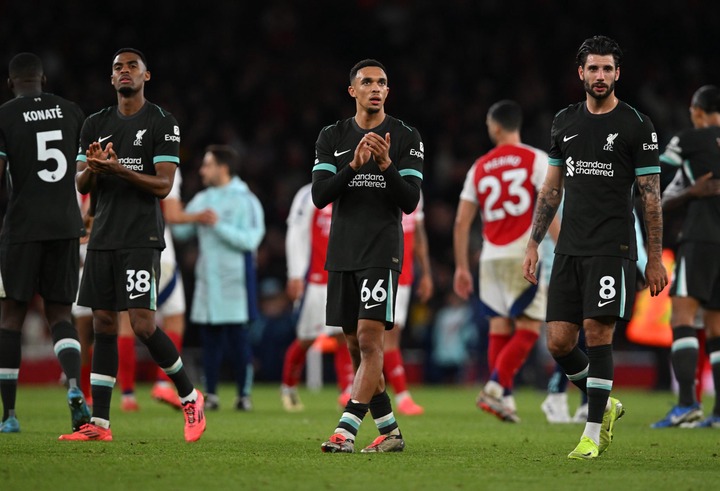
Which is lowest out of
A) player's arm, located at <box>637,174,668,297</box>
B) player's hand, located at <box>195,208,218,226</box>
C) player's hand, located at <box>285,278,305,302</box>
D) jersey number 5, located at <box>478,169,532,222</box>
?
player's hand, located at <box>285,278,305,302</box>

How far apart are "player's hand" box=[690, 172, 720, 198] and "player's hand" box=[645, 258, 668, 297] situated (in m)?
2.94

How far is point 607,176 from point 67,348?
12.8ft

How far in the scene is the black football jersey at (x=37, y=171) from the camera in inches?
324

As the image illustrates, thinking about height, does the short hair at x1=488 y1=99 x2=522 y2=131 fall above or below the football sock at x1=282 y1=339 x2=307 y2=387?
above

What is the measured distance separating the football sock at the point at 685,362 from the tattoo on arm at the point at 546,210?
2.91m

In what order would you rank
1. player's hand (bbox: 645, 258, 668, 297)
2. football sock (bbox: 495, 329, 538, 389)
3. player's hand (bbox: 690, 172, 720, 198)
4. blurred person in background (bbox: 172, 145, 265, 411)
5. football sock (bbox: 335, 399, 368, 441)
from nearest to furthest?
player's hand (bbox: 645, 258, 668, 297) → football sock (bbox: 335, 399, 368, 441) → player's hand (bbox: 690, 172, 720, 198) → football sock (bbox: 495, 329, 538, 389) → blurred person in background (bbox: 172, 145, 265, 411)

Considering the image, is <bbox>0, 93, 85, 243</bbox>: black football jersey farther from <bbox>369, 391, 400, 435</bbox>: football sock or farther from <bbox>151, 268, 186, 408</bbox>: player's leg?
<bbox>151, 268, 186, 408</bbox>: player's leg

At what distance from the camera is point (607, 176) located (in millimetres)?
7027

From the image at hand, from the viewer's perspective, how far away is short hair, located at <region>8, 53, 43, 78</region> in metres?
8.42

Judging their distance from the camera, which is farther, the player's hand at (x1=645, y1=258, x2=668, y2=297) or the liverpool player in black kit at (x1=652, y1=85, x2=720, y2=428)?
the liverpool player in black kit at (x1=652, y1=85, x2=720, y2=428)

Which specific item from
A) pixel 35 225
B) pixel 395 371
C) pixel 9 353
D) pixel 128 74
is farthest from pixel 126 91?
pixel 395 371

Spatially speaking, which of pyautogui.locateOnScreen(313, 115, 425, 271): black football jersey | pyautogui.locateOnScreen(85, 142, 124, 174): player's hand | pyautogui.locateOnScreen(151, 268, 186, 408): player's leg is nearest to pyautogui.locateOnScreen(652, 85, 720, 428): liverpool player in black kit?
pyautogui.locateOnScreen(313, 115, 425, 271): black football jersey

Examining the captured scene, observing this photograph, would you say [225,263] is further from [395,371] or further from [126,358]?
[395,371]

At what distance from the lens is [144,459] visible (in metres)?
6.49
